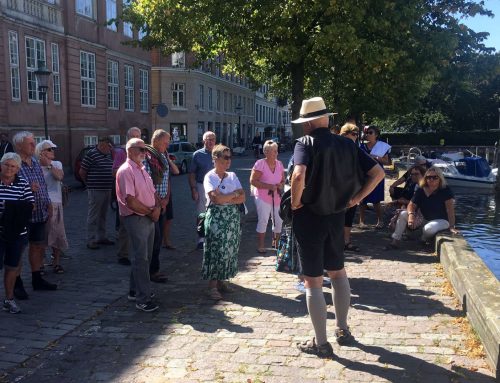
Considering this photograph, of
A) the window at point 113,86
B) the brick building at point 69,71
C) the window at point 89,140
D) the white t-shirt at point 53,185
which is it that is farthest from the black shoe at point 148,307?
the window at point 113,86

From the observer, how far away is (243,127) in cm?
6569

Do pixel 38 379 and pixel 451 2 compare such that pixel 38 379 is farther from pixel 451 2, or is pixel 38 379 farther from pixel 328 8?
pixel 451 2

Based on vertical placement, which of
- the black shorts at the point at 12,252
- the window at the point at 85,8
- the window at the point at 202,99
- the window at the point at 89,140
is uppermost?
the window at the point at 85,8

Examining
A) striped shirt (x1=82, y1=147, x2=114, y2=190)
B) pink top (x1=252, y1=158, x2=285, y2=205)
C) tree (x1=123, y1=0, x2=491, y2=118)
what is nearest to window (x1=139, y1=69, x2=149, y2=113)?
tree (x1=123, y1=0, x2=491, y2=118)

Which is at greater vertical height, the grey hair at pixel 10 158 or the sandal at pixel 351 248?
the grey hair at pixel 10 158

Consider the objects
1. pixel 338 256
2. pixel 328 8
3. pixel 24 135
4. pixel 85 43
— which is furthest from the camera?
pixel 85 43

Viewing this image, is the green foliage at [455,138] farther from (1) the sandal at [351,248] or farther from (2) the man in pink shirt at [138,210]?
(2) the man in pink shirt at [138,210]

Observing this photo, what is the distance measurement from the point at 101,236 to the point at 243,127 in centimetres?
5789

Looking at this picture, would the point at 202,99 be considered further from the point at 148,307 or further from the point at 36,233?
the point at 148,307

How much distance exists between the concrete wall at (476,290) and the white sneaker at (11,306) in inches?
170

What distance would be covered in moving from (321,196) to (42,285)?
12.2 ft

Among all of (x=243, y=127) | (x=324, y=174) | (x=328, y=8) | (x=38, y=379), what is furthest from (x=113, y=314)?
(x=243, y=127)

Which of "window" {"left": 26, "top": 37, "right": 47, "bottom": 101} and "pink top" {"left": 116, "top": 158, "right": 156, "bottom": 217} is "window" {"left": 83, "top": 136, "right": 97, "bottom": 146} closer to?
"window" {"left": 26, "top": 37, "right": 47, "bottom": 101}

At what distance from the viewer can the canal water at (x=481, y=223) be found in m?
8.15
